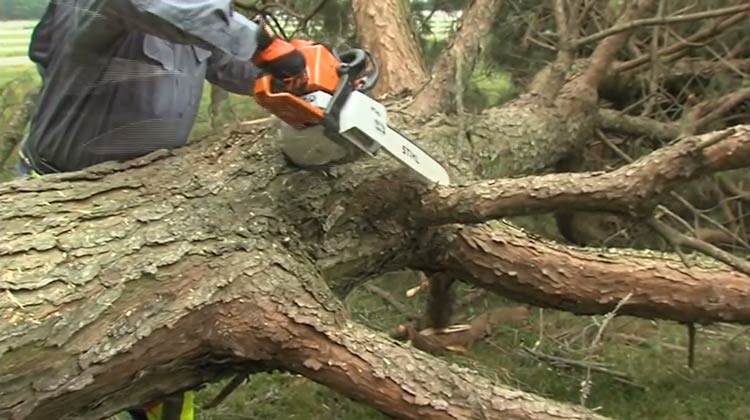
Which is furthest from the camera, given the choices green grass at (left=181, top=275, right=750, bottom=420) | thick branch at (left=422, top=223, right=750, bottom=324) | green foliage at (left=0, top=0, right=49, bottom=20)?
green grass at (left=181, top=275, right=750, bottom=420)

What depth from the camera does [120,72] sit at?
189cm

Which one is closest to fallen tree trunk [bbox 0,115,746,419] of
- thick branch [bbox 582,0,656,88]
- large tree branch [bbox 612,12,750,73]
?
thick branch [bbox 582,0,656,88]

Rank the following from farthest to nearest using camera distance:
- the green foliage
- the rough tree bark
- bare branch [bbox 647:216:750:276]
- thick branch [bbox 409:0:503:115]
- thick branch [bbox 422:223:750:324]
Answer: the rough tree bark < thick branch [bbox 409:0:503:115] < thick branch [bbox 422:223:750:324] < bare branch [bbox 647:216:750:276] < the green foliage

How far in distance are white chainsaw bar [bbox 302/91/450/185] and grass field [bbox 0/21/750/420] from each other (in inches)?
28.4

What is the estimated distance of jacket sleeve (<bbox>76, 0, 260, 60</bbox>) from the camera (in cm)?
166

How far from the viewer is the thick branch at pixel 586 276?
98.7 inches

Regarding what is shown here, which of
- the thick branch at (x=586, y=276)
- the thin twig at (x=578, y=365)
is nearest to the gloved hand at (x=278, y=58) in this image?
the thick branch at (x=586, y=276)

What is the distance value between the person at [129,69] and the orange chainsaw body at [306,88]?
31mm

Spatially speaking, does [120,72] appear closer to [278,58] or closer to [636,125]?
[278,58]

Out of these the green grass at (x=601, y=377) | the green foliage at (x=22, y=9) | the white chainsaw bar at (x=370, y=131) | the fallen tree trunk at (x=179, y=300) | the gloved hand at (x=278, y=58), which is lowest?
the green grass at (x=601, y=377)

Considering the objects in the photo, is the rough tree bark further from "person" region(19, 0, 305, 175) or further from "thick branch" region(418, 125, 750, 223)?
"person" region(19, 0, 305, 175)

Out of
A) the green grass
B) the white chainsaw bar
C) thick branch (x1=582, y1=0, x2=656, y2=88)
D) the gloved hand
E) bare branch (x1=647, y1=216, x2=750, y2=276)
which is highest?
thick branch (x1=582, y1=0, x2=656, y2=88)

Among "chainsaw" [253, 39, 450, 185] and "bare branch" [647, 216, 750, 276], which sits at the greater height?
"chainsaw" [253, 39, 450, 185]

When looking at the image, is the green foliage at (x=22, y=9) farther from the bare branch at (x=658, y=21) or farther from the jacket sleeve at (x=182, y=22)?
the bare branch at (x=658, y=21)
